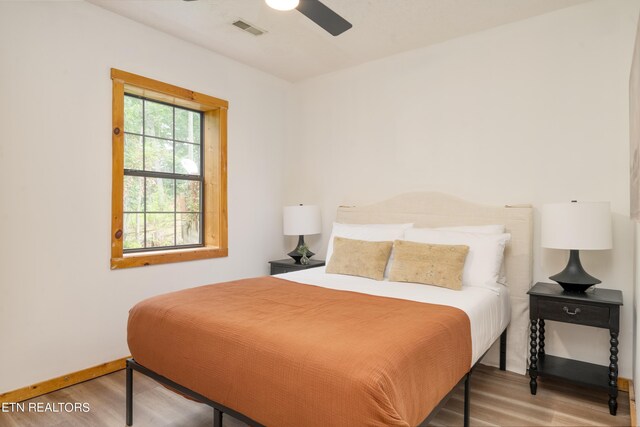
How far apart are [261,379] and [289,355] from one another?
0.57 ft

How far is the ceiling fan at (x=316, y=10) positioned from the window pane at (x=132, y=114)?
178 centimetres

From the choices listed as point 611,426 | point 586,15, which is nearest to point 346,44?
point 586,15

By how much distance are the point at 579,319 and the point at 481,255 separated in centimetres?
70

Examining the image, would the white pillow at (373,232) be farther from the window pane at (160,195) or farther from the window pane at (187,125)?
the window pane at (187,125)

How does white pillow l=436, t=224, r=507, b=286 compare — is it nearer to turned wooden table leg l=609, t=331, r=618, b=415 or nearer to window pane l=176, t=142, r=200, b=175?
turned wooden table leg l=609, t=331, r=618, b=415

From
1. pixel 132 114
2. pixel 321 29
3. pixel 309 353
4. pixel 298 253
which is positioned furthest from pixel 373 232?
pixel 132 114

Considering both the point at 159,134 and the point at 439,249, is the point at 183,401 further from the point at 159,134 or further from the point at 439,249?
the point at 159,134

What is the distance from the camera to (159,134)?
11.9 ft

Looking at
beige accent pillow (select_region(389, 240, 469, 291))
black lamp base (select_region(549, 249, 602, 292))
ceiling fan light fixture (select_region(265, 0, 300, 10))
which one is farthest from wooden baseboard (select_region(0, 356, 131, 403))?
black lamp base (select_region(549, 249, 602, 292))

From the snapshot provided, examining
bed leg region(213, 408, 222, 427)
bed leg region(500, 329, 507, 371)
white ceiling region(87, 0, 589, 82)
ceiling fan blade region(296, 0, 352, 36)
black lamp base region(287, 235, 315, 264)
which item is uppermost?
white ceiling region(87, 0, 589, 82)

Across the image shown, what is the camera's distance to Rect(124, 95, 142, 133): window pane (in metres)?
3.37

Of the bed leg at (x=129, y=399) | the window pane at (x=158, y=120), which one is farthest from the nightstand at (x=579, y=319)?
the window pane at (x=158, y=120)

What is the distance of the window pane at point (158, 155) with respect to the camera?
3512 millimetres

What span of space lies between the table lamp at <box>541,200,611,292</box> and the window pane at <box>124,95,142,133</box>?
3.30 meters
